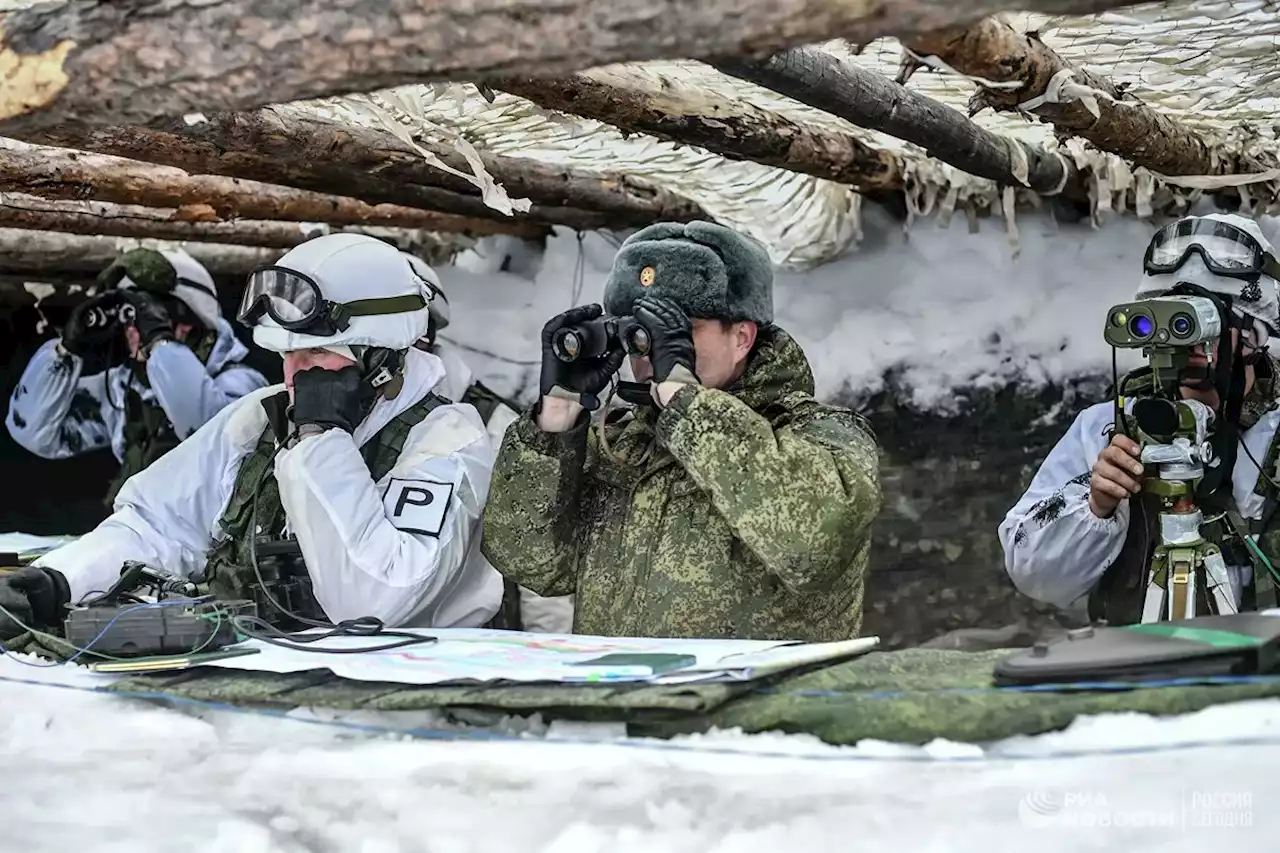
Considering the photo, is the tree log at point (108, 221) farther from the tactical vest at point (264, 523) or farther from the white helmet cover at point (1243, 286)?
the white helmet cover at point (1243, 286)

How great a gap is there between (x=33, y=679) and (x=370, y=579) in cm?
50

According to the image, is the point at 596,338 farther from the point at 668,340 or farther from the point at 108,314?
the point at 108,314

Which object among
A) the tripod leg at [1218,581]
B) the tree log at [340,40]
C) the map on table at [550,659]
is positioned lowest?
the tripod leg at [1218,581]

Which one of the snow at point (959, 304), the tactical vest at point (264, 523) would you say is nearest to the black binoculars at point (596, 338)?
the tactical vest at point (264, 523)

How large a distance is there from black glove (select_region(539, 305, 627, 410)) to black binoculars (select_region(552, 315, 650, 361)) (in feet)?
0.05

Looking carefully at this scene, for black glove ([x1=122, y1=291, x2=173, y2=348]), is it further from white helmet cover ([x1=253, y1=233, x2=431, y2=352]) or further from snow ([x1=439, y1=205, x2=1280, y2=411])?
snow ([x1=439, y1=205, x2=1280, y2=411])

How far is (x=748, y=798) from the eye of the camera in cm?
104

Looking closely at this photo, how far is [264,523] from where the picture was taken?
2.14m

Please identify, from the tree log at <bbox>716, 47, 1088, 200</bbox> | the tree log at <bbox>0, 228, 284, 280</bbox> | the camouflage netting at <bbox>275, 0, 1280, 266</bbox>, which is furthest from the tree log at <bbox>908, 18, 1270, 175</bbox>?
the tree log at <bbox>0, 228, 284, 280</bbox>

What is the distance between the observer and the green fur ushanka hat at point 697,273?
1.84 metres

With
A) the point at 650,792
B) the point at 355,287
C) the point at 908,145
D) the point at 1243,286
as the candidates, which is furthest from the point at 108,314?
the point at 650,792

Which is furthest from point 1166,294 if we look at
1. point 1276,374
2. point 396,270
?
point 396,270

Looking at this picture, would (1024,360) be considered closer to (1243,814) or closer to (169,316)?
(169,316)

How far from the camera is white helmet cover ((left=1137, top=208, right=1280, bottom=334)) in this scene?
6.81 feet
